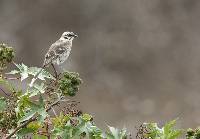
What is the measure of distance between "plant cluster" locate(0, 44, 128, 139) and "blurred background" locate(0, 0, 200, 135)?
11.5m

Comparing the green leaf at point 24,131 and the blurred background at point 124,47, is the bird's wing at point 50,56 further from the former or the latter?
the blurred background at point 124,47

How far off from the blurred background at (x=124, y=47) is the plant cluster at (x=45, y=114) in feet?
37.7

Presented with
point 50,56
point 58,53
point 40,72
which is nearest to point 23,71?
point 40,72

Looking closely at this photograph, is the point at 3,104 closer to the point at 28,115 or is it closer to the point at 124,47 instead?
the point at 28,115

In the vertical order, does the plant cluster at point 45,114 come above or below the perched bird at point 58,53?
below

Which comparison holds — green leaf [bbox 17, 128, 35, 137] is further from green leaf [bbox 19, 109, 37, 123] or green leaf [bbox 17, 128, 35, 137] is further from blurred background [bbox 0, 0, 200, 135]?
blurred background [bbox 0, 0, 200, 135]

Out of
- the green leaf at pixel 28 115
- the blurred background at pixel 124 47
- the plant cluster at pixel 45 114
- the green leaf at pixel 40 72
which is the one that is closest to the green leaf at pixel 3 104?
the plant cluster at pixel 45 114

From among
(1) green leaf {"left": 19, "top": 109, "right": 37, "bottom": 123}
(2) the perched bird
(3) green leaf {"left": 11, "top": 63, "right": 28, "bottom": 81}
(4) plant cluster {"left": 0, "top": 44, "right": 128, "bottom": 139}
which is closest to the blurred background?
(2) the perched bird

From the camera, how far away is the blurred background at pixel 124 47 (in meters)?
16.3

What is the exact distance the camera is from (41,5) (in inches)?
734

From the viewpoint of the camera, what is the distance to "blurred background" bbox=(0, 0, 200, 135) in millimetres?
16281

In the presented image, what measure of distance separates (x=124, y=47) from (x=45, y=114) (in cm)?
1479

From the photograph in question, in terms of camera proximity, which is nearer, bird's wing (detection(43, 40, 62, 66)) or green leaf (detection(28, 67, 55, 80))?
green leaf (detection(28, 67, 55, 80))

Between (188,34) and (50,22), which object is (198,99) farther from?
(50,22)
